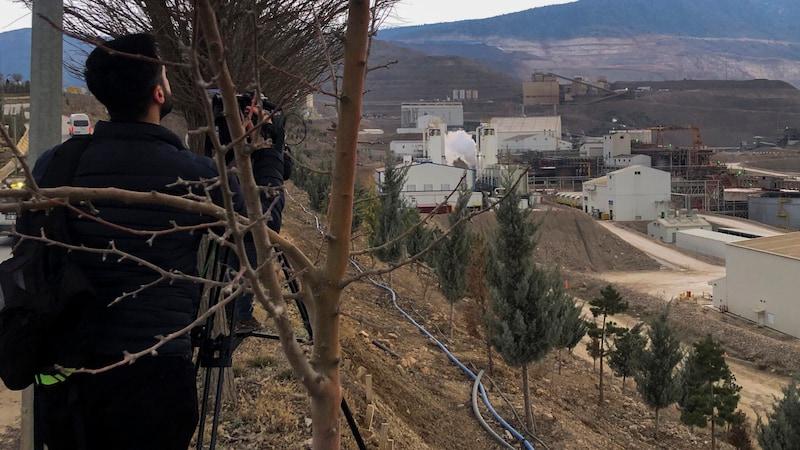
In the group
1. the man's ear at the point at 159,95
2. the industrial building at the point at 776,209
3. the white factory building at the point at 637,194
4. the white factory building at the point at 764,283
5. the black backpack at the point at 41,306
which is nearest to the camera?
the black backpack at the point at 41,306

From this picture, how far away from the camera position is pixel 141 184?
199 cm

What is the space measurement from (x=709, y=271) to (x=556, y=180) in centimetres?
2604

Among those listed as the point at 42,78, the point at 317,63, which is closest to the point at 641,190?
the point at 317,63

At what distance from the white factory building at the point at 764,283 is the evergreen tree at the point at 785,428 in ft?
48.3

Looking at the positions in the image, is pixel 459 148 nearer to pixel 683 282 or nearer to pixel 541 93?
pixel 683 282

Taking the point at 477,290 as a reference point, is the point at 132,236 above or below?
above

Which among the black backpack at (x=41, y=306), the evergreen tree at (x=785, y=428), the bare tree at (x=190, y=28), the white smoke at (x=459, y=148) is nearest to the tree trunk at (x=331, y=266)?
the black backpack at (x=41, y=306)

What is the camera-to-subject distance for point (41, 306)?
1827 millimetres

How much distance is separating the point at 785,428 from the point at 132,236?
11268mm

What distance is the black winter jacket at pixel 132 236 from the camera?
6.45 feet

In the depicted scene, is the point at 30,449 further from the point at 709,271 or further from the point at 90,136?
the point at 709,271

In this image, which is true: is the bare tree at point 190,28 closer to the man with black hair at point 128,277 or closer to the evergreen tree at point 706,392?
the man with black hair at point 128,277

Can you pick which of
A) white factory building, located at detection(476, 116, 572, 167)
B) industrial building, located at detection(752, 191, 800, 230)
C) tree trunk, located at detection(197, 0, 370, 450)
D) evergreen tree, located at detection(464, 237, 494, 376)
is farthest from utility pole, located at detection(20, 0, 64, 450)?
industrial building, located at detection(752, 191, 800, 230)

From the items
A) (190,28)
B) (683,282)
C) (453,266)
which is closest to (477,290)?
(453,266)
